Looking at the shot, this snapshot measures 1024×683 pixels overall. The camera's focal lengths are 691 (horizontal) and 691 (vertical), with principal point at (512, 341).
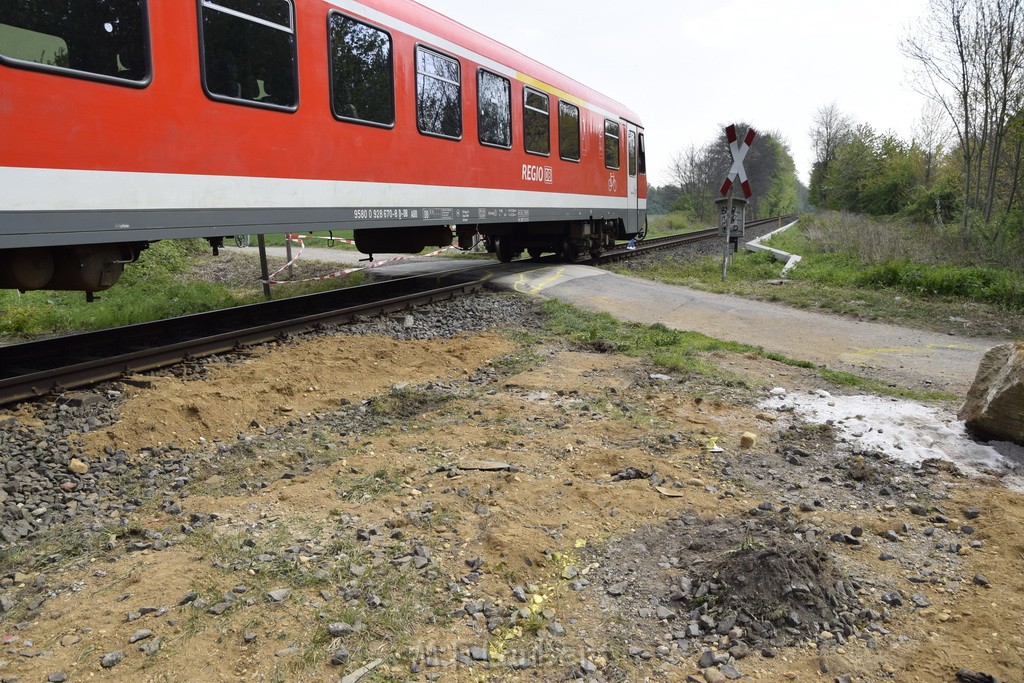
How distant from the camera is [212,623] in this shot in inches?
108

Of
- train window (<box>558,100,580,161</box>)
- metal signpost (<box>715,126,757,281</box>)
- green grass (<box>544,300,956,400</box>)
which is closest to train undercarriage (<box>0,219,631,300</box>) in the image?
train window (<box>558,100,580,161</box>)

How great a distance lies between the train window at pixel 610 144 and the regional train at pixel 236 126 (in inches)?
170

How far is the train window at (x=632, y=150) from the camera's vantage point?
54.6ft

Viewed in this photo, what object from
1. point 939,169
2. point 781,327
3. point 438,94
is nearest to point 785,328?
point 781,327

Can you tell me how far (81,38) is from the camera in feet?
16.1

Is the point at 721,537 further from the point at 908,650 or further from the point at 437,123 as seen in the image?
the point at 437,123

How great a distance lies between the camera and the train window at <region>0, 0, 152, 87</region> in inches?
179

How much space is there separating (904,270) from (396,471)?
451 inches

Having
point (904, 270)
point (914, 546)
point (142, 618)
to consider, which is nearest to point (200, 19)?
point (142, 618)

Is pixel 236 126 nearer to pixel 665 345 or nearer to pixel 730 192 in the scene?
pixel 665 345

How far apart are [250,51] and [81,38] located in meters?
1.58

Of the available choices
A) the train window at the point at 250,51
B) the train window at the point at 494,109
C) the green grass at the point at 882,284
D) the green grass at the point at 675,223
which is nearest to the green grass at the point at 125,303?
the train window at the point at 250,51

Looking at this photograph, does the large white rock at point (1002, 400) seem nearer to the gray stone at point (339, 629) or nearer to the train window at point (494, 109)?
the gray stone at point (339, 629)

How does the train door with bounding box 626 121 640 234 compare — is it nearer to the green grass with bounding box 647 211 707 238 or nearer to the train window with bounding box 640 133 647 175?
the train window with bounding box 640 133 647 175
